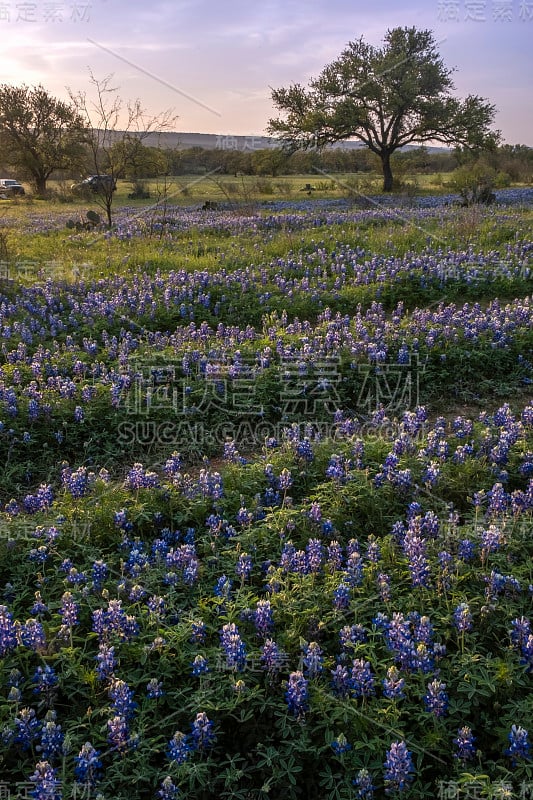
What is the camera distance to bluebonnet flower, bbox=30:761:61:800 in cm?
240

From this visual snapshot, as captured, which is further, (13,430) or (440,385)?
(440,385)

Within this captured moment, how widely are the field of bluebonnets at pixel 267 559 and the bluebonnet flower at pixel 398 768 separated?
0.4 inches

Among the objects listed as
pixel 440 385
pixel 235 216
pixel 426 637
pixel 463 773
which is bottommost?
pixel 463 773

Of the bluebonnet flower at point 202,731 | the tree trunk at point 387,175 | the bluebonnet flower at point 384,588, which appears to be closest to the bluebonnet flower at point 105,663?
the bluebonnet flower at point 202,731

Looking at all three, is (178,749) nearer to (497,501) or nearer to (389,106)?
(497,501)

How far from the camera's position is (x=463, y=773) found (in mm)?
2486

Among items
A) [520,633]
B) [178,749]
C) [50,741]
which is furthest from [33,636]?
[520,633]

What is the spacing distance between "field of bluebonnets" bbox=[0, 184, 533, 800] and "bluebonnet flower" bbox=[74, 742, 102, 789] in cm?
1

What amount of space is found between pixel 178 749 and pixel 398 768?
2.89 feet

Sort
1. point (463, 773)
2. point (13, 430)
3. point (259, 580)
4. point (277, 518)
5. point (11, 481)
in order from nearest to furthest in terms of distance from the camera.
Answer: point (463, 773), point (259, 580), point (277, 518), point (11, 481), point (13, 430)

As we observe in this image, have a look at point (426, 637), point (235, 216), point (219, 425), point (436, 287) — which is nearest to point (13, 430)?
point (219, 425)

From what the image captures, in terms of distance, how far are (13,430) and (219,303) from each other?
4.13 metres

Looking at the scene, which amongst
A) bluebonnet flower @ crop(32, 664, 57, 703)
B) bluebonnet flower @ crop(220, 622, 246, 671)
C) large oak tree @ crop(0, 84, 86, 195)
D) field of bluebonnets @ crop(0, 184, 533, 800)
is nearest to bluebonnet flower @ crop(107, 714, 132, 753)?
field of bluebonnets @ crop(0, 184, 533, 800)

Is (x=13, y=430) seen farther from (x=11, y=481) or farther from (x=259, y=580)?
(x=259, y=580)
